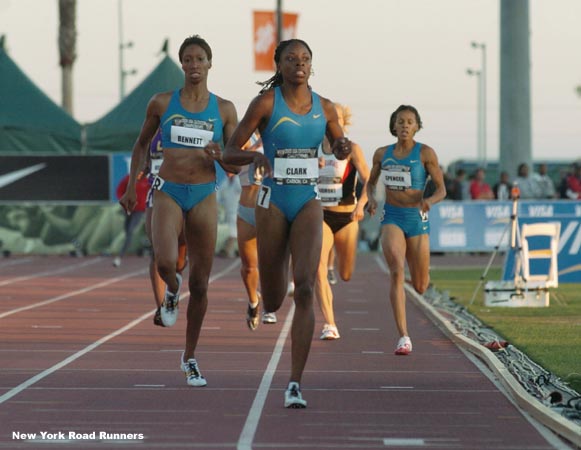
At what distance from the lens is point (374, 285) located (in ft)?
88.7

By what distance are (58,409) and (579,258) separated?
49.8ft

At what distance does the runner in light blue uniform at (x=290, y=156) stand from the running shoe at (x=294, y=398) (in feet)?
3.54

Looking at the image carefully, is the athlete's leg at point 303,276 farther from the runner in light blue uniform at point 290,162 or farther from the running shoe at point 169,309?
the running shoe at point 169,309

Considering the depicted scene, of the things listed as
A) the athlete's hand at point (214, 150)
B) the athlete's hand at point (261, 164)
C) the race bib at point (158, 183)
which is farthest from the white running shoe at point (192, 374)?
the athlete's hand at point (261, 164)

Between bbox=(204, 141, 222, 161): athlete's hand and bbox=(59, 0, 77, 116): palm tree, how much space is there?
4162 centimetres

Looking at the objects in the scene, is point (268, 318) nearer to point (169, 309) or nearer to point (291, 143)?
point (169, 309)

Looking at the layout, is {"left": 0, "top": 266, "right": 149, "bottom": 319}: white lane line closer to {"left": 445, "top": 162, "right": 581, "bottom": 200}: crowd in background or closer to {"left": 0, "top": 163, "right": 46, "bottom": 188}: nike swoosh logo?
{"left": 445, "top": 162, "right": 581, "bottom": 200}: crowd in background

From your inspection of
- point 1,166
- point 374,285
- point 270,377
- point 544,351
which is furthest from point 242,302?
point 1,166

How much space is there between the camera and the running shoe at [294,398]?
1039cm

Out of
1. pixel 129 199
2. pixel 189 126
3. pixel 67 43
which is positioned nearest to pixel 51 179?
pixel 67 43

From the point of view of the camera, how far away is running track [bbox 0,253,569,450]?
9273 mm

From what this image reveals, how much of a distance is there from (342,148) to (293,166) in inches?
14.8

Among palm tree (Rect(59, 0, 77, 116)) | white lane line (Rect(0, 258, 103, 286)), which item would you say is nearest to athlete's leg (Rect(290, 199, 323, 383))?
white lane line (Rect(0, 258, 103, 286))

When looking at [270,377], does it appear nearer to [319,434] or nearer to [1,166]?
[319,434]
